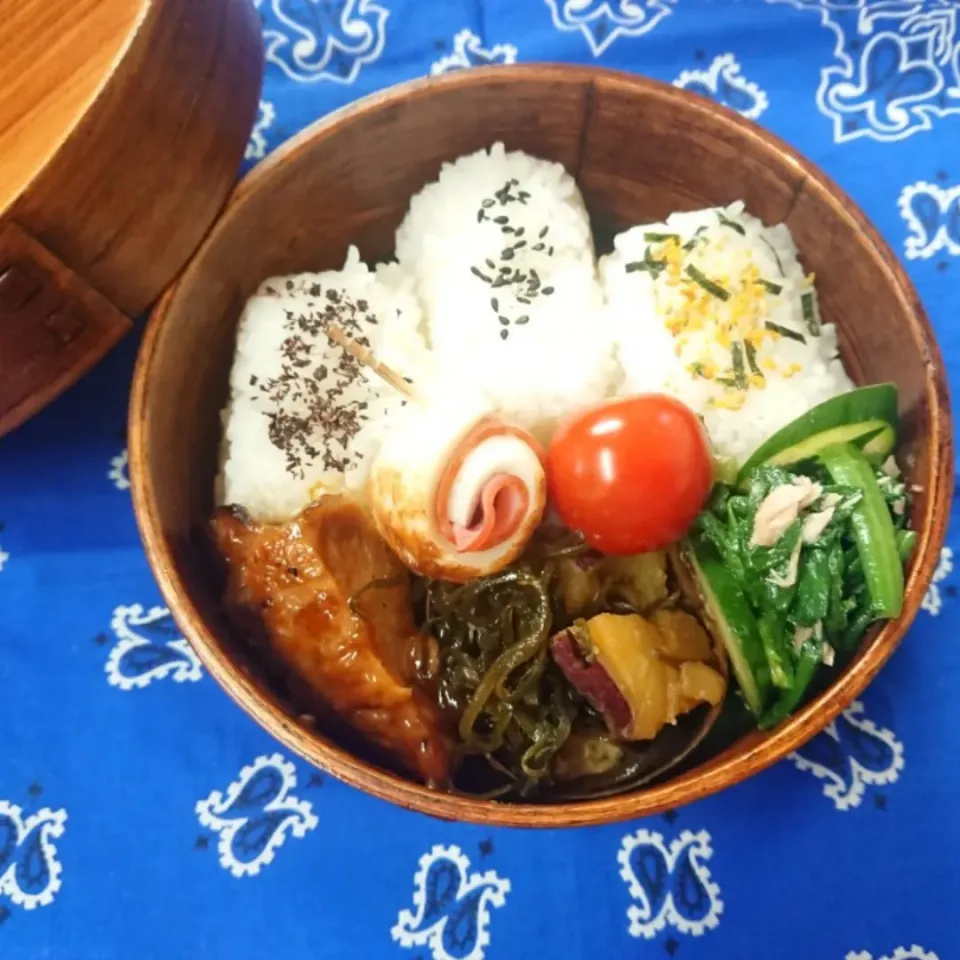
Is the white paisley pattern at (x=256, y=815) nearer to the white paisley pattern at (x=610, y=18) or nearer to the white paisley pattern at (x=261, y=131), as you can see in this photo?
the white paisley pattern at (x=261, y=131)

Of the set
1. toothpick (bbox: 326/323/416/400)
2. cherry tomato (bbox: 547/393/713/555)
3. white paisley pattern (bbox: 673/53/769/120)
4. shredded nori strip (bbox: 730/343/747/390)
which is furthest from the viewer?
white paisley pattern (bbox: 673/53/769/120)

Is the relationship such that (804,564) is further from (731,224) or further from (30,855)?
(30,855)

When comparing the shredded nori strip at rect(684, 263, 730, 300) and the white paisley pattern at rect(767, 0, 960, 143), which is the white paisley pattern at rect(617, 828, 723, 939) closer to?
the shredded nori strip at rect(684, 263, 730, 300)

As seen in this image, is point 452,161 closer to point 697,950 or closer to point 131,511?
point 131,511

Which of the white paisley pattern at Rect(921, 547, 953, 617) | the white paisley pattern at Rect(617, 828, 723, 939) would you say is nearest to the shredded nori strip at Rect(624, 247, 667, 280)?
the white paisley pattern at Rect(921, 547, 953, 617)

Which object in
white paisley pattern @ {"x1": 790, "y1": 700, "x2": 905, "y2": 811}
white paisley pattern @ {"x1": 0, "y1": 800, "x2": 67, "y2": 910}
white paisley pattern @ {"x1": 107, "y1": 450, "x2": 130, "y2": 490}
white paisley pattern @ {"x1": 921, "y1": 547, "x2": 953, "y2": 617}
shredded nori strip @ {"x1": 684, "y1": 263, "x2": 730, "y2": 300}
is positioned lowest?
white paisley pattern @ {"x1": 0, "y1": 800, "x2": 67, "y2": 910}

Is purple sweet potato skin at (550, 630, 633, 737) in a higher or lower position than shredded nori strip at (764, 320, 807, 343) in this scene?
lower

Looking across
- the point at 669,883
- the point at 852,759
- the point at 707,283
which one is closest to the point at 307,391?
the point at 707,283
